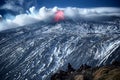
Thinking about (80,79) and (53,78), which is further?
(53,78)

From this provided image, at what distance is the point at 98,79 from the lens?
70.7 meters

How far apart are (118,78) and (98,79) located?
42.1 ft

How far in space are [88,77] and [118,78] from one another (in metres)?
25.7

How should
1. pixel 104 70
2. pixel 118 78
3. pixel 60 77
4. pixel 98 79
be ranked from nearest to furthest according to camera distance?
pixel 118 78, pixel 98 79, pixel 104 70, pixel 60 77

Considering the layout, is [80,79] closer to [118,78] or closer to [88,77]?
[88,77]

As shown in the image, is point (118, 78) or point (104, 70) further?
point (104, 70)

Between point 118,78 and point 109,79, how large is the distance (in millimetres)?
4203

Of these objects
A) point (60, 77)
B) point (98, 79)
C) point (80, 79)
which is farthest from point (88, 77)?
point (60, 77)

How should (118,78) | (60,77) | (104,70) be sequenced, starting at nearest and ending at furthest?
(118,78) < (104,70) < (60,77)

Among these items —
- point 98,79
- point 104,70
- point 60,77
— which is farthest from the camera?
point 60,77

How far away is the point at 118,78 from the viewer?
193ft

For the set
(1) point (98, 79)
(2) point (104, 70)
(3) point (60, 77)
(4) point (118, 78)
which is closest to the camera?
(4) point (118, 78)

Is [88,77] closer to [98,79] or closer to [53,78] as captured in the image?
[98,79]

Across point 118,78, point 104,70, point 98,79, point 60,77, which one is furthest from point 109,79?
point 60,77
